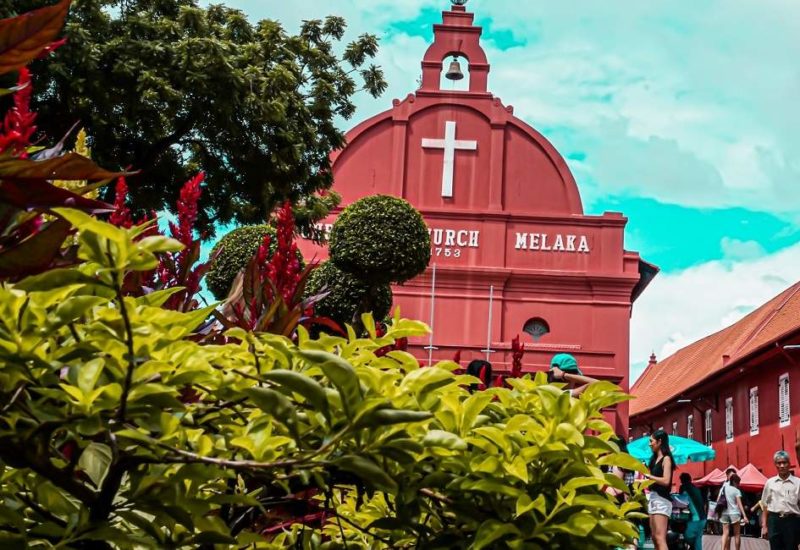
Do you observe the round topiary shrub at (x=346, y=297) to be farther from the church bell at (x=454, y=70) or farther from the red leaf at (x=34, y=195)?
the church bell at (x=454, y=70)

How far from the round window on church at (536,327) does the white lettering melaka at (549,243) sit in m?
1.90

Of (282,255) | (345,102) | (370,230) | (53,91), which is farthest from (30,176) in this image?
(345,102)

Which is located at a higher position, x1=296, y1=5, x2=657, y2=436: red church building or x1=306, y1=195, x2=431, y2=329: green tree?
x1=296, y1=5, x2=657, y2=436: red church building

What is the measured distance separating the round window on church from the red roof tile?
5.31 m

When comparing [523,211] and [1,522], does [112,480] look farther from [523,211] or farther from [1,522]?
[523,211]

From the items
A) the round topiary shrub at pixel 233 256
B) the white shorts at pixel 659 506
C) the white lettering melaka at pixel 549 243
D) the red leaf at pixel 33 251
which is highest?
the white lettering melaka at pixel 549 243

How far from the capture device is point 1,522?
1267 millimetres

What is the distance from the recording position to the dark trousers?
8.91 meters

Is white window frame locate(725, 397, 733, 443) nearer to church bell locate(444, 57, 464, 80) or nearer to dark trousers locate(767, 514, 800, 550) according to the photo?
church bell locate(444, 57, 464, 80)

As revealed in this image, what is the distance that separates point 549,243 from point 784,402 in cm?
707

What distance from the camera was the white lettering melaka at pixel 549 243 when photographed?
89.7ft

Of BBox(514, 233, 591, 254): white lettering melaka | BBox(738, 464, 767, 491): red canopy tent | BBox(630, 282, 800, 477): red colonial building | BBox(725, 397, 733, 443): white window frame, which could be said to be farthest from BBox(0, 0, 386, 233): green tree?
BBox(725, 397, 733, 443): white window frame

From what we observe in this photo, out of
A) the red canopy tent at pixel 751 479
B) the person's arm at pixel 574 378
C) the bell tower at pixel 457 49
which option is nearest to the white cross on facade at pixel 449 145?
the bell tower at pixel 457 49

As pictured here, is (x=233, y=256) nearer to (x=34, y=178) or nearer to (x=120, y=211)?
(x=120, y=211)
